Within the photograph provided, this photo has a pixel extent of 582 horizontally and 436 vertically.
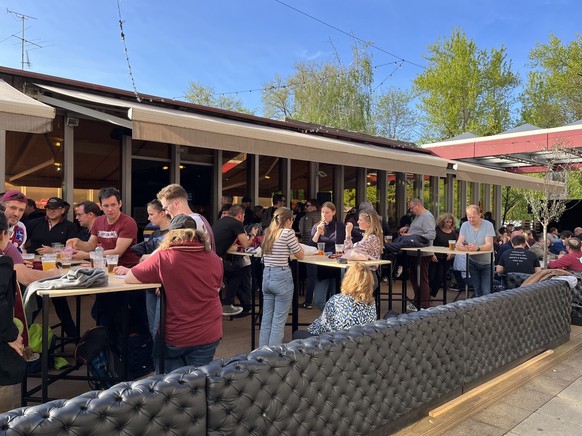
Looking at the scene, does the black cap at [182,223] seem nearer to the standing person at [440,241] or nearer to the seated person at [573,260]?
the standing person at [440,241]

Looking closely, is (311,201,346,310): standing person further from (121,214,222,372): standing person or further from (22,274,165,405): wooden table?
(22,274,165,405): wooden table

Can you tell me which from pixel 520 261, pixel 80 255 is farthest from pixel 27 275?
pixel 520 261

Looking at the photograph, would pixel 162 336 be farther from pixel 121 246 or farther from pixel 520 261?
pixel 520 261

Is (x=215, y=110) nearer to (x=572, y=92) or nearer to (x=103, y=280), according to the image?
(x=103, y=280)

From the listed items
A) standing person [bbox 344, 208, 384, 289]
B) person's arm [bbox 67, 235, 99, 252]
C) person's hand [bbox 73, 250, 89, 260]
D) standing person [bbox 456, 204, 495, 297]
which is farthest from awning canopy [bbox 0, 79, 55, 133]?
standing person [bbox 456, 204, 495, 297]

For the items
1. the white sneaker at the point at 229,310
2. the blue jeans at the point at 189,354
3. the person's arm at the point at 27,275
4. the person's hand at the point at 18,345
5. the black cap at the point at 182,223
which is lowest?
the white sneaker at the point at 229,310

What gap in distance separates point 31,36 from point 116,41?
4.71 m

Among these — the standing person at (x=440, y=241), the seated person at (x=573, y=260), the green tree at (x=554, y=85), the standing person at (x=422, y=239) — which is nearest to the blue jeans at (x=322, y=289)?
the standing person at (x=422, y=239)

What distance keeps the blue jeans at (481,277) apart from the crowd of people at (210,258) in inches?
0.5

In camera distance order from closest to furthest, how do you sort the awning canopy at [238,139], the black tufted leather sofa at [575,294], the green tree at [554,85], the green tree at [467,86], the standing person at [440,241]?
the awning canopy at [238,139]
the black tufted leather sofa at [575,294]
the standing person at [440,241]
the green tree at [554,85]
the green tree at [467,86]

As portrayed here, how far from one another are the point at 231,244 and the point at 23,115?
7.80 feet

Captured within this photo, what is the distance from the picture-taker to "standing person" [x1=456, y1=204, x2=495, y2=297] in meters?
5.80

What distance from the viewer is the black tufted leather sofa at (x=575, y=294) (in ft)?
18.4

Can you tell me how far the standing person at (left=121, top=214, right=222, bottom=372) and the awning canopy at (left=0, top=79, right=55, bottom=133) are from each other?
227 centimetres
